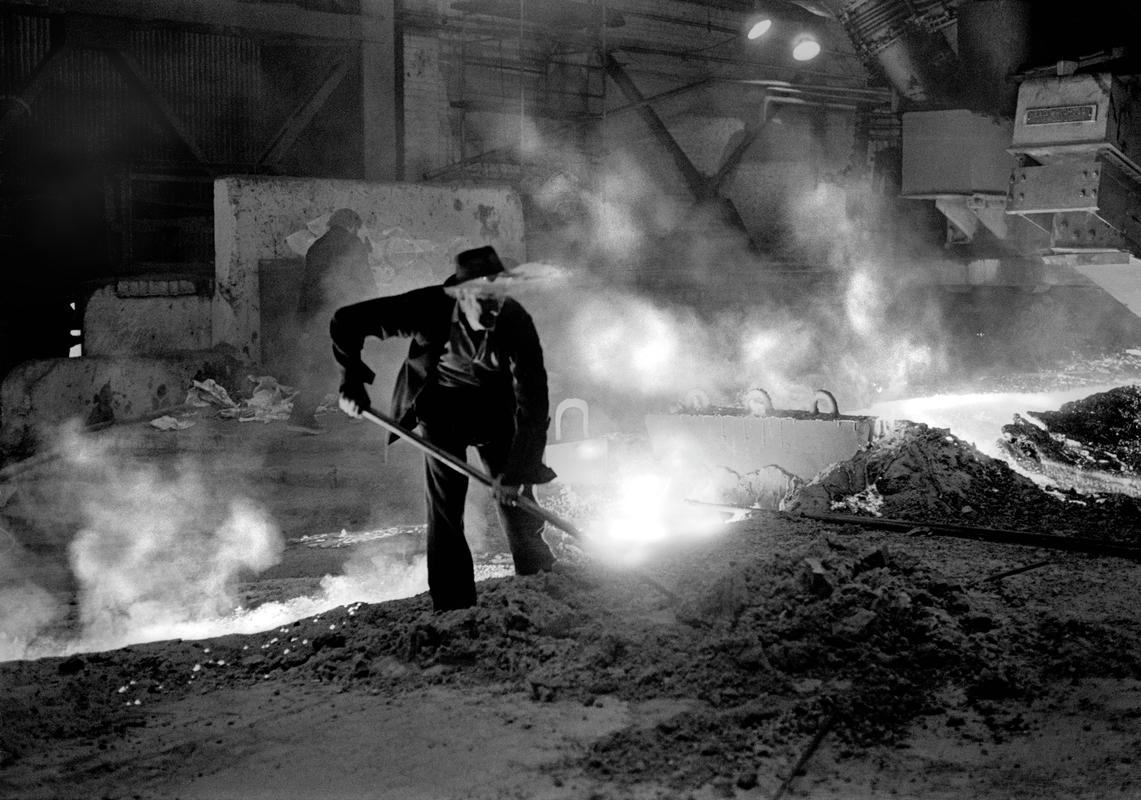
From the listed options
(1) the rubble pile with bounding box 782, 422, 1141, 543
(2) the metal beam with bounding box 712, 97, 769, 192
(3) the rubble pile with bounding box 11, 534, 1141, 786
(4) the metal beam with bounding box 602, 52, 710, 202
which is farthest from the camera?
(2) the metal beam with bounding box 712, 97, 769, 192

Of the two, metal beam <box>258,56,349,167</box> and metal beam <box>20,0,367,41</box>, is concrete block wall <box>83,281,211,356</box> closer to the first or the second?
metal beam <box>258,56,349,167</box>

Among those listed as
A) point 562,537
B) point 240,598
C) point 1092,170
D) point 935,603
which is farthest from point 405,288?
point 935,603

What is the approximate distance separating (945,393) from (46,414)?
10736 mm

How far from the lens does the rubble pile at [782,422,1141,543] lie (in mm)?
6945

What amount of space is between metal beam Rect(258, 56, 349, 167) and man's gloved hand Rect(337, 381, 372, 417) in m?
9.92

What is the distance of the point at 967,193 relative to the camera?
9.34 meters

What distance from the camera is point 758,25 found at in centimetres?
1527

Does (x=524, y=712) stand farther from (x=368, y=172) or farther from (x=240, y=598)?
(x=368, y=172)

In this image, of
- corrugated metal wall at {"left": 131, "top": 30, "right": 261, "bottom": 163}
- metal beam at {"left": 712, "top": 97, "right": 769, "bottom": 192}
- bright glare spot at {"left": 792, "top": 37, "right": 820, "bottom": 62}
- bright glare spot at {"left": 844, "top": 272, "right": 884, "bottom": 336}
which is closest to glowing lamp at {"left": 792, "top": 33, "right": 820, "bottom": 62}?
bright glare spot at {"left": 792, "top": 37, "right": 820, "bottom": 62}

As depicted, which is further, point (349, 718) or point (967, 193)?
point (967, 193)

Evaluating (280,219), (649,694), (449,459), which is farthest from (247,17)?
(649,694)

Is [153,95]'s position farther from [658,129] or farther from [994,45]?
[994,45]

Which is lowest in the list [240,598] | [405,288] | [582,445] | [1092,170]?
[240,598]

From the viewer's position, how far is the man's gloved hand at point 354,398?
15.9 feet
